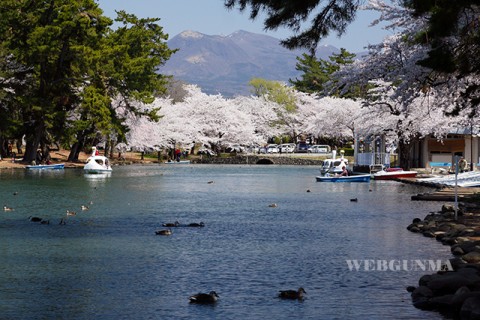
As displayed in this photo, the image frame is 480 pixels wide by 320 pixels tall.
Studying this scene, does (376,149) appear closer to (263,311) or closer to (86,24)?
(86,24)

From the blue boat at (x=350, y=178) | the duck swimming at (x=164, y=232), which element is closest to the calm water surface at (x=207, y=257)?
the duck swimming at (x=164, y=232)

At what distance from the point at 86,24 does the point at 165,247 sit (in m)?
53.1

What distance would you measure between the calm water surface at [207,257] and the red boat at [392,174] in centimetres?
1795

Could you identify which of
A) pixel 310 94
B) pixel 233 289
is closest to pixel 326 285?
pixel 233 289

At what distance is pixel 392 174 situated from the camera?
5328cm

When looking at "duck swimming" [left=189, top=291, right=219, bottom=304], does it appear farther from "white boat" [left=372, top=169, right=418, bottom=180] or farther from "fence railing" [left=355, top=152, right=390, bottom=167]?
"fence railing" [left=355, top=152, right=390, bottom=167]

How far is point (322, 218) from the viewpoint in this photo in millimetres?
28078

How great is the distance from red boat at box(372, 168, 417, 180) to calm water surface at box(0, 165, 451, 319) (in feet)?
58.9

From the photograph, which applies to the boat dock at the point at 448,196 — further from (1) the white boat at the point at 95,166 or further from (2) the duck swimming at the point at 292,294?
(1) the white boat at the point at 95,166

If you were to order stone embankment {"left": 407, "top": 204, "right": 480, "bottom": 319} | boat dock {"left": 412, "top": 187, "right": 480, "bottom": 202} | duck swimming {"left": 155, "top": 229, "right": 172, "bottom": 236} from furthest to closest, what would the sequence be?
1. boat dock {"left": 412, "top": 187, "right": 480, "bottom": 202}
2. duck swimming {"left": 155, "top": 229, "right": 172, "bottom": 236}
3. stone embankment {"left": 407, "top": 204, "right": 480, "bottom": 319}

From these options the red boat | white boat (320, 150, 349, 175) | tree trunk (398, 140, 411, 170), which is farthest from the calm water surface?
tree trunk (398, 140, 411, 170)

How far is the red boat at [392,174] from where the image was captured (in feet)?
173

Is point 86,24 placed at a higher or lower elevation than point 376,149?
higher

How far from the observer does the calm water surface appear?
43.0ft
